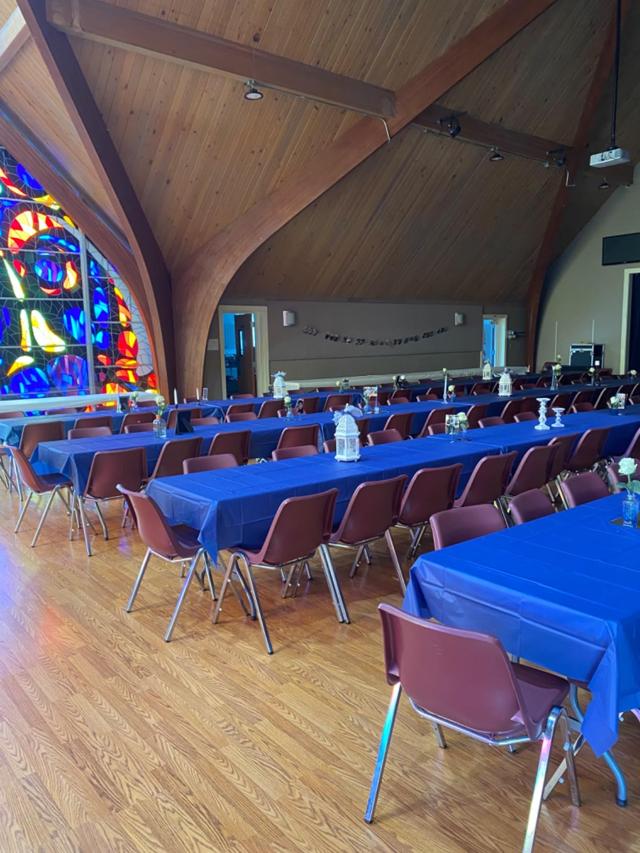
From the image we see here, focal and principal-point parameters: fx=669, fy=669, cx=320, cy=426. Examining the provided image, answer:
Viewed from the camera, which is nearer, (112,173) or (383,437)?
(383,437)

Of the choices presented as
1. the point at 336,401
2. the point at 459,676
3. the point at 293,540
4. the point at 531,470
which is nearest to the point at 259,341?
the point at 336,401

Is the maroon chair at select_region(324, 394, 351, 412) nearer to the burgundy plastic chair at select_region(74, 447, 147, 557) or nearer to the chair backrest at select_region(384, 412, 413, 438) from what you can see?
the chair backrest at select_region(384, 412, 413, 438)

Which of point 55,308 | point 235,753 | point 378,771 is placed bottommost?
point 235,753

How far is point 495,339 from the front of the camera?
18125 millimetres

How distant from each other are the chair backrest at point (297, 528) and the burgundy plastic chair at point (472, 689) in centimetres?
143

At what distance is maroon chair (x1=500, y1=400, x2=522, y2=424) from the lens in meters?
8.94

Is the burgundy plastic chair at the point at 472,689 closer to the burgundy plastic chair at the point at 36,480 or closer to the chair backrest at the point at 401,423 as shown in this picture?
the burgundy plastic chair at the point at 36,480

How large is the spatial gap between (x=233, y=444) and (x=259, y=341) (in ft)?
23.1

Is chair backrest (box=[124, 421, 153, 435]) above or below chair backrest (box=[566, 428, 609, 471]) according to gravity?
above

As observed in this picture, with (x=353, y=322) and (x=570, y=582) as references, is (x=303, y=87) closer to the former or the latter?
(x=353, y=322)

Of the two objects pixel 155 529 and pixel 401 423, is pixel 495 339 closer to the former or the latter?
pixel 401 423

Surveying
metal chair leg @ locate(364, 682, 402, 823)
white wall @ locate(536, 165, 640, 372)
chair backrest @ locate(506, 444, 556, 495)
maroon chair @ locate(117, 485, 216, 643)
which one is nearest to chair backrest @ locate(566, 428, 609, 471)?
chair backrest @ locate(506, 444, 556, 495)

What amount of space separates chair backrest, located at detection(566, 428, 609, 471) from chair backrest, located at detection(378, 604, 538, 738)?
4543 mm

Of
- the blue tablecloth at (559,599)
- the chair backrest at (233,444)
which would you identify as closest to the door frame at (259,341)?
the chair backrest at (233,444)
